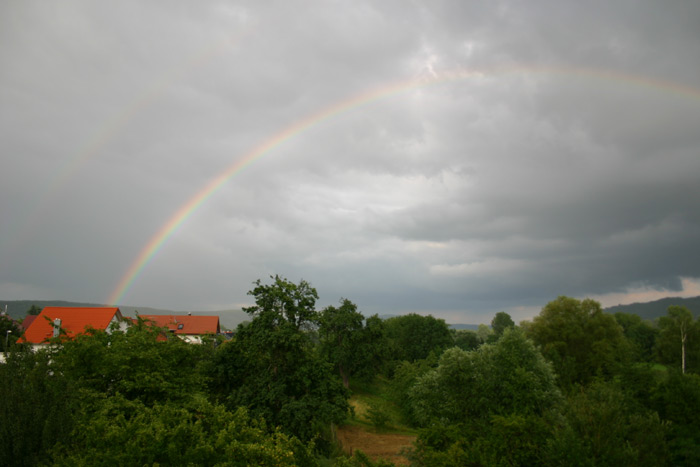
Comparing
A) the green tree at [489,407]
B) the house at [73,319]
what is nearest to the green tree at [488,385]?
the green tree at [489,407]

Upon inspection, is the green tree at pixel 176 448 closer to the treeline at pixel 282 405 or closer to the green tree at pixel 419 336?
the treeline at pixel 282 405

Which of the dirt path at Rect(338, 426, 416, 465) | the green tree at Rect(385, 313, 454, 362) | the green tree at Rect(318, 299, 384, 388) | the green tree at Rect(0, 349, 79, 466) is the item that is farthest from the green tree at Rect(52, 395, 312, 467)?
the green tree at Rect(385, 313, 454, 362)

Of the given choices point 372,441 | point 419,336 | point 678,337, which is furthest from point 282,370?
point 678,337

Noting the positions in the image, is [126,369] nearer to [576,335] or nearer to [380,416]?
[380,416]

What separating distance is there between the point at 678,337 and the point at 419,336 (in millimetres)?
48427

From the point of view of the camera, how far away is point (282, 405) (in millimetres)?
27219

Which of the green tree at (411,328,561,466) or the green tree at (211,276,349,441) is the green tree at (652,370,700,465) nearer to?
the green tree at (411,328,561,466)

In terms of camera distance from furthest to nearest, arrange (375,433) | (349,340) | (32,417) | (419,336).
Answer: (419,336) → (349,340) → (375,433) → (32,417)

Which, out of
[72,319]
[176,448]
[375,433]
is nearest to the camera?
[176,448]

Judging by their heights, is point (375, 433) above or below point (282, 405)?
below

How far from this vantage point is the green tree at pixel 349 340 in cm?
5519

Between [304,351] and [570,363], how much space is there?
39477mm

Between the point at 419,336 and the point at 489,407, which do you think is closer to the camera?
the point at 489,407

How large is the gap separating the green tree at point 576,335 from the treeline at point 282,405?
908 centimetres
